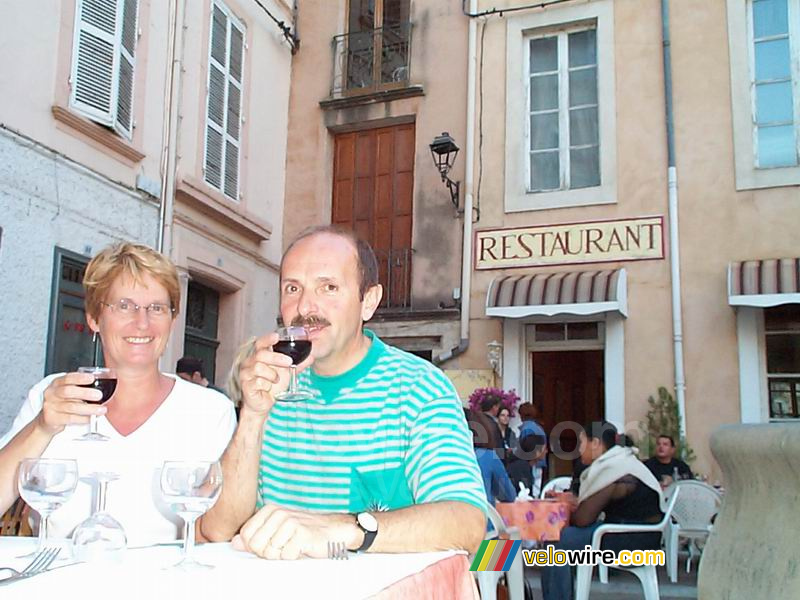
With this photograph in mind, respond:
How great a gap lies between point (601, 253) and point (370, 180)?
10.8ft

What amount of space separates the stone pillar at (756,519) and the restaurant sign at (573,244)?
600cm

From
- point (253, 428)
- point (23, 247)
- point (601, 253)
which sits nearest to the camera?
point (253, 428)

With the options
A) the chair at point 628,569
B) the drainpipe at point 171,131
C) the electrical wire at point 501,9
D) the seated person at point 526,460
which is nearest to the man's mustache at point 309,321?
the chair at point 628,569

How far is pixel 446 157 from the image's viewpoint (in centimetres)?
962

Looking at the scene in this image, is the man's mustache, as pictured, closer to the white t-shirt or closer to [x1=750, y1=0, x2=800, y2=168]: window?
the white t-shirt

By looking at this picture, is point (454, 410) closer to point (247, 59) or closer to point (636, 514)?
point (636, 514)

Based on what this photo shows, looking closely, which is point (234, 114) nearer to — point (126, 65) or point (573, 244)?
point (126, 65)

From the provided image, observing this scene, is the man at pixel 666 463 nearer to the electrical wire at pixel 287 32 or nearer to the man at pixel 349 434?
the man at pixel 349 434

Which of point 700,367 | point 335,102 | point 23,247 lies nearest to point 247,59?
point 335,102

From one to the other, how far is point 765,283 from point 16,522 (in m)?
7.33

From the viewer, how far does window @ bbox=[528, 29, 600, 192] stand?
9.45 metres

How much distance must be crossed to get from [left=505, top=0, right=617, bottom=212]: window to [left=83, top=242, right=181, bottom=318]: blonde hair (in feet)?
24.1

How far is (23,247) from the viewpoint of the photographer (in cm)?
635

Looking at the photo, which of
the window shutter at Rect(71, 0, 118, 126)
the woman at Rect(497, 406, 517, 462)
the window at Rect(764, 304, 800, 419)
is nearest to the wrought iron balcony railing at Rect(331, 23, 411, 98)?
the window shutter at Rect(71, 0, 118, 126)
